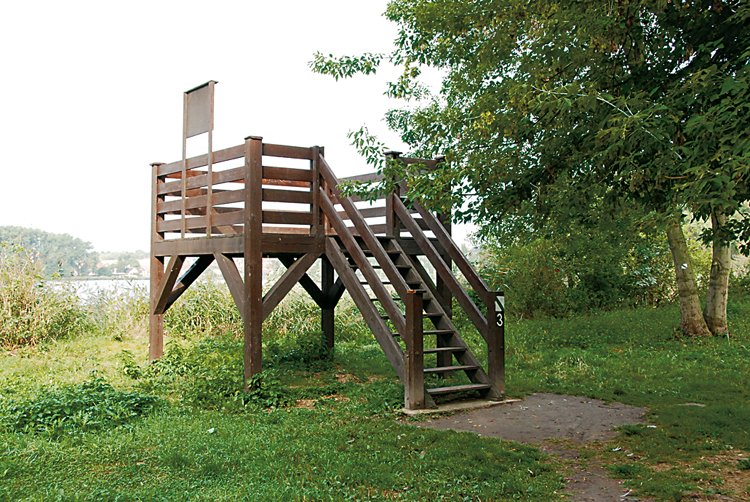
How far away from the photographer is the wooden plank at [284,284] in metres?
9.12

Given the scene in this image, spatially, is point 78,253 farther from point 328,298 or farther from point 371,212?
point 371,212

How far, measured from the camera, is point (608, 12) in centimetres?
582

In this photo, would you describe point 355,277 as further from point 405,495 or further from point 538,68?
point 405,495

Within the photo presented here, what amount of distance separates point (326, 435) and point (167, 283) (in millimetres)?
5536

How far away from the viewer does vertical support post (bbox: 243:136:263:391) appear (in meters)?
8.90

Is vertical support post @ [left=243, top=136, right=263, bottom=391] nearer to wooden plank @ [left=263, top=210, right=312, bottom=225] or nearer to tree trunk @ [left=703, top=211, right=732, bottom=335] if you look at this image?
wooden plank @ [left=263, top=210, right=312, bottom=225]

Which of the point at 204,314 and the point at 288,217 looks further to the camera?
the point at 204,314

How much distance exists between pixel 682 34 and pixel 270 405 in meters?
5.95

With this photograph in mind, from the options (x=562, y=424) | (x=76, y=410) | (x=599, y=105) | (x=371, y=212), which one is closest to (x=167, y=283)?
(x=371, y=212)

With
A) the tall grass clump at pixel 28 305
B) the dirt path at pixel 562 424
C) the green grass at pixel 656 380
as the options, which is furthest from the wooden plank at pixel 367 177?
the tall grass clump at pixel 28 305

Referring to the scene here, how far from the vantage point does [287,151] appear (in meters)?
9.34

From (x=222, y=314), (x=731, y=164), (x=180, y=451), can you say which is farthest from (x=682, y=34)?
(x=222, y=314)

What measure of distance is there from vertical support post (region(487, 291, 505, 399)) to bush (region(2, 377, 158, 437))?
4.05m

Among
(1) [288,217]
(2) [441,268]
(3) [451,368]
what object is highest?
(1) [288,217]
